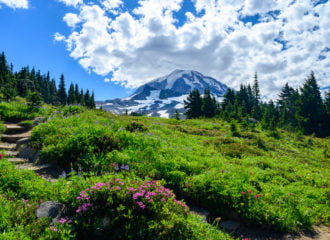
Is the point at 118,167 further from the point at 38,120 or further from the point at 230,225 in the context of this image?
the point at 38,120

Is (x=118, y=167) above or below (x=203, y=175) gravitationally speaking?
above

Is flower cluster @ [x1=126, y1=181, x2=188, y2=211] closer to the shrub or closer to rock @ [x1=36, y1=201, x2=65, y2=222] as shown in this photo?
rock @ [x1=36, y1=201, x2=65, y2=222]

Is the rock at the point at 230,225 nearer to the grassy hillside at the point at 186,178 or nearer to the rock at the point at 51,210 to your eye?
the grassy hillside at the point at 186,178

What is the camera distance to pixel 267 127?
26703 mm

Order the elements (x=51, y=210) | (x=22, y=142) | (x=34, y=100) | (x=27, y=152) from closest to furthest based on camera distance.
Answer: (x=51, y=210) < (x=27, y=152) < (x=22, y=142) < (x=34, y=100)

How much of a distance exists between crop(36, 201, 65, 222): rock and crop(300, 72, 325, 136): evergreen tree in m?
62.2

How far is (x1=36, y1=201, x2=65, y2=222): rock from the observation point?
398cm

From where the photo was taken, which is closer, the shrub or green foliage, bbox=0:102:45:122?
the shrub

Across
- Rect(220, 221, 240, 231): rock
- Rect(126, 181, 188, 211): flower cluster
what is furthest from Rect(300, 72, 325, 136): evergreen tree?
Rect(126, 181, 188, 211): flower cluster

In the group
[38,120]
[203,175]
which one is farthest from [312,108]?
[38,120]

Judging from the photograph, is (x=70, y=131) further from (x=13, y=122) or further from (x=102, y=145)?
(x=13, y=122)

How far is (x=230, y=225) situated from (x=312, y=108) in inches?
2571

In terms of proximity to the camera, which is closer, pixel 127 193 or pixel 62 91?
pixel 127 193

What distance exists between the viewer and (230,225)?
5273 millimetres
